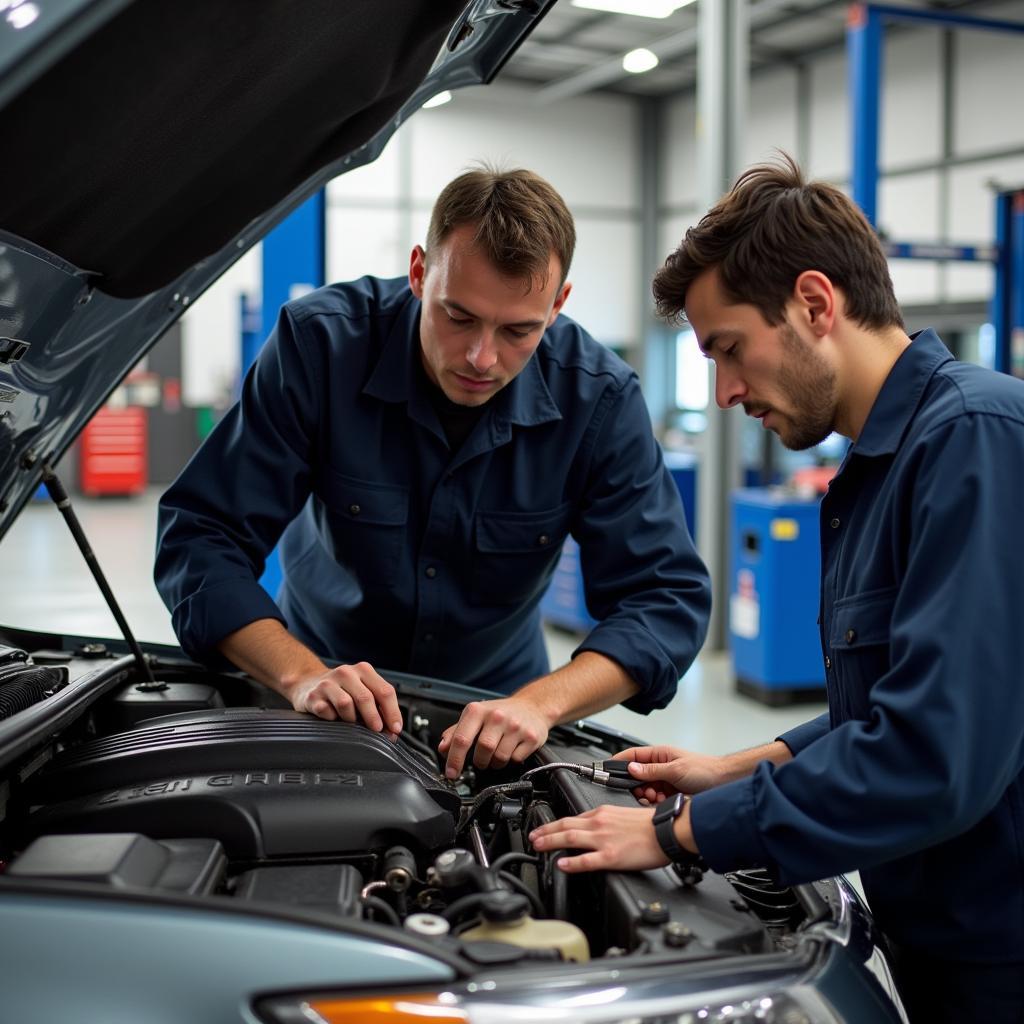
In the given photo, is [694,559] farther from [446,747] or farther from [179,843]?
[179,843]

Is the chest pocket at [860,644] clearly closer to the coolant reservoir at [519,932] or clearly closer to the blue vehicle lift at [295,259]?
the coolant reservoir at [519,932]

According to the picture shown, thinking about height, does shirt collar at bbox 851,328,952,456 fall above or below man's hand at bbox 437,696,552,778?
above

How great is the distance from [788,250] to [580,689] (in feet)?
2.48

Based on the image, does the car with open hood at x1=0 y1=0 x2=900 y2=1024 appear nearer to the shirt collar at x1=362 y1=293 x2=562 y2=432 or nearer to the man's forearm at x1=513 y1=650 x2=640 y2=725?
the man's forearm at x1=513 y1=650 x2=640 y2=725

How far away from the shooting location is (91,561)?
1653 mm

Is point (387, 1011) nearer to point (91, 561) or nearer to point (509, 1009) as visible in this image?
point (509, 1009)

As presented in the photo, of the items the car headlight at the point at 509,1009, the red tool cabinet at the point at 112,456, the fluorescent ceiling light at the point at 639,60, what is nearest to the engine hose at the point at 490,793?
the car headlight at the point at 509,1009

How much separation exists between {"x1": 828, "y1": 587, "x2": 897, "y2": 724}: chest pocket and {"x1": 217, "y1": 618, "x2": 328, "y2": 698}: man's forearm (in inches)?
29.1

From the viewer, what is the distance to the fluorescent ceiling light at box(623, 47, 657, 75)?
33.4 feet

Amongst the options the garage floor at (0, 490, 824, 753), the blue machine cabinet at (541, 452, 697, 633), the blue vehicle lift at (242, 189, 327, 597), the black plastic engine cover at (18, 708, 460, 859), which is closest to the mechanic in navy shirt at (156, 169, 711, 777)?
the black plastic engine cover at (18, 708, 460, 859)

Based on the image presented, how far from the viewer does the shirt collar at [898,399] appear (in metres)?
1.22

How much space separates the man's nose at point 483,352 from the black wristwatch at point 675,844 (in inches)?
28.0

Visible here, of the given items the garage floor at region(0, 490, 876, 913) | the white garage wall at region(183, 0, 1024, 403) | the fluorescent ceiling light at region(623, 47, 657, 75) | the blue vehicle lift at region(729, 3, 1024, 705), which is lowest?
the garage floor at region(0, 490, 876, 913)

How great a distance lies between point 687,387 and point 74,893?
13292mm
